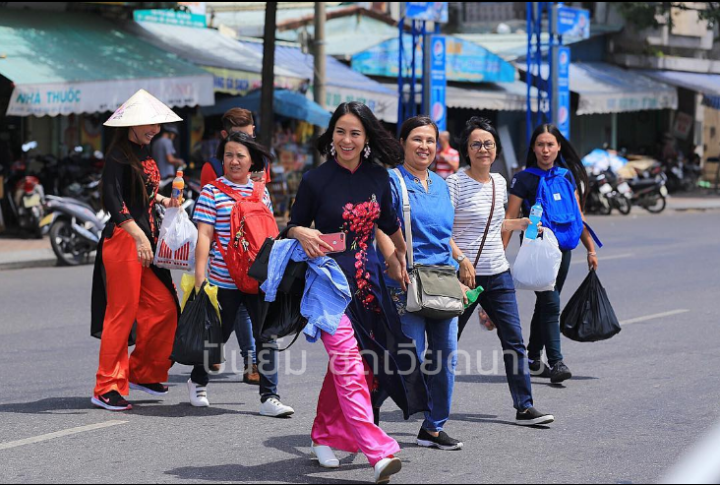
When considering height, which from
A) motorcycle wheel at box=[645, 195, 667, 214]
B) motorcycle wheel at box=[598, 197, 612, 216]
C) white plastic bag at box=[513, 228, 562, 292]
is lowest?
motorcycle wheel at box=[645, 195, 667, 214]

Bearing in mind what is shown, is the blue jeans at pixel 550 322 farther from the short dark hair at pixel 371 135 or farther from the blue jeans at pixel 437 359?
the short dark hair at pixel 371 135

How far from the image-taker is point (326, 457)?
5559 mm

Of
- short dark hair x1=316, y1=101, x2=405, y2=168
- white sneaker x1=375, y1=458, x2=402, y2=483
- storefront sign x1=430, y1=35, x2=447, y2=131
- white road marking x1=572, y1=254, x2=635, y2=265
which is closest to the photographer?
white sneaker x1=375, y1=458, x2=402, y2=483

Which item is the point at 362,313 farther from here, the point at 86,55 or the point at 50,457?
the point at 86,55

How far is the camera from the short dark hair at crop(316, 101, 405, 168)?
5477mm

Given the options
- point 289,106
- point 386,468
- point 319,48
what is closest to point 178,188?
point 386,468

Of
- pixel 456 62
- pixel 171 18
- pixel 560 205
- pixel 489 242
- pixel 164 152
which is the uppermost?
pixel 171 18

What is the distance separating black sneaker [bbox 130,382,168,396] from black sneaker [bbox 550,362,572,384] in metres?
2.56

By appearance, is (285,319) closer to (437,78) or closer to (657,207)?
(437,78)

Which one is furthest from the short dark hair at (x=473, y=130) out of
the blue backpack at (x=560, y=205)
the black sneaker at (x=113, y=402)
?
→ the black sneaker at (x=113, y=402)

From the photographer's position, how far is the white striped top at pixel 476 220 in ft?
22.1

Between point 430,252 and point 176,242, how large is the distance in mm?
1682

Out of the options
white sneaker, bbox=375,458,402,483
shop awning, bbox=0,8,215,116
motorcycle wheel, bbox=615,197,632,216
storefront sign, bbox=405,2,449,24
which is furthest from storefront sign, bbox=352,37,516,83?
white sneaker, bbox=375,458,402,483

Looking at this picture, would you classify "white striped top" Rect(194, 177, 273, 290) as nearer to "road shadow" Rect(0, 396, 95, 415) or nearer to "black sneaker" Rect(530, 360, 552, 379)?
"road shadow" Rect(0, 396, 95, 415)
